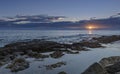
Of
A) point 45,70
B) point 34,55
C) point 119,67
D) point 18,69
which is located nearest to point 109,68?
point 119,67

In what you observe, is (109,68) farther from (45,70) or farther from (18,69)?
(18,69)

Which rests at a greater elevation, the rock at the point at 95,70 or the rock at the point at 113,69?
the rock at the point at 95,70

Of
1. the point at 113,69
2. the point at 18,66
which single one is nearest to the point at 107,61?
the point at 113,69

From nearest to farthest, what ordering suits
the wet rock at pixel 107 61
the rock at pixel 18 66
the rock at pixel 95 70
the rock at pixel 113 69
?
1. the rock at pixel 95 70
2. the rock at pixel 113 69
3. the wet rock at pixel 107 61
4. the rock at pixel 18 66

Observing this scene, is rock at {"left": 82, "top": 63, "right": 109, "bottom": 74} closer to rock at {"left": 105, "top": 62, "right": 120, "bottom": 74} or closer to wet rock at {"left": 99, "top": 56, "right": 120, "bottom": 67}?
rock at {"left": 105, "top": 62, "right": 120, "bottom": 74}

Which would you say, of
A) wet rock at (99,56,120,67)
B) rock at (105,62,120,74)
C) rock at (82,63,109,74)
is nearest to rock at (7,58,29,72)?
wet rock at (99,56,120,67)

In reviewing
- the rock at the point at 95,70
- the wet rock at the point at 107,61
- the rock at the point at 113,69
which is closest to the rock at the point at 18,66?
the wet rock at the point at 107,61

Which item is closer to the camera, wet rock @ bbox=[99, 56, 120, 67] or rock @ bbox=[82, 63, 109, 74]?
rock @ bbox=[82, 63, 109, 74]

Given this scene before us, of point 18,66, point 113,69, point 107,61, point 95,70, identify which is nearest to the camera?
point 95,70

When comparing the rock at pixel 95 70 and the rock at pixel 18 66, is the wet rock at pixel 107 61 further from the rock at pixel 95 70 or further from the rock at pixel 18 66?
the rock at pixel 18 66

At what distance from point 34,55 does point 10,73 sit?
456 inches

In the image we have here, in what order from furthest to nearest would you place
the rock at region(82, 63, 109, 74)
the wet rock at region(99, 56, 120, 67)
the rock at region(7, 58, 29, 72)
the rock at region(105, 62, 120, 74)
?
1. the rock at region(7, 58, 29, 72)
2. the wet rock at region(99, 56, 120, 67)
3. the rock at region(105, 62, 120, 74)
4. the rock at region(82, 63, 109, 74)

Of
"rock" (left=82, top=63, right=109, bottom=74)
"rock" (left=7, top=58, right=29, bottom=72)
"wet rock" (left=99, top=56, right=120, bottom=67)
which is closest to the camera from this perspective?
"rock" (left=82, top=63, right=109, bottom=74)

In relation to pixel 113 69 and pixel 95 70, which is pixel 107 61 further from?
pixel 95 70
